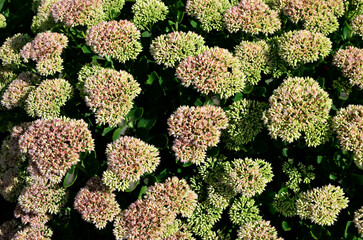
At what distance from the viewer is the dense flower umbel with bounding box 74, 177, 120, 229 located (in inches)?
101

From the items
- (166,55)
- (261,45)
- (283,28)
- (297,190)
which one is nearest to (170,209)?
(297,190)

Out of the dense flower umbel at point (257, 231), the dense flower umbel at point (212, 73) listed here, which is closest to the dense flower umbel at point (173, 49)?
the dense flower umbel at point (212, 73)

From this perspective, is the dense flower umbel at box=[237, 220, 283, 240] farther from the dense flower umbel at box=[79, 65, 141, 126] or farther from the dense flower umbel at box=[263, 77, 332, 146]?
the dense flower umbel at box=[79, 65, 141, 126]

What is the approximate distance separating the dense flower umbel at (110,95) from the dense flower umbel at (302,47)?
1299 mm

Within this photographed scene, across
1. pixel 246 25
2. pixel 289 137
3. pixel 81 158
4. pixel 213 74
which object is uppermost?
pixel 246 25

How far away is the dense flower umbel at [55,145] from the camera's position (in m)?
2.49

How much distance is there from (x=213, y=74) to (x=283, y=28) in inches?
48.5

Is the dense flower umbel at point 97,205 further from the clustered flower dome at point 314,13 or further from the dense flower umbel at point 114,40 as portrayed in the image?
the clustered flower dome at point 314,13

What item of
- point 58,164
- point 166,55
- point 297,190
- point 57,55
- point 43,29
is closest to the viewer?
point 58,164

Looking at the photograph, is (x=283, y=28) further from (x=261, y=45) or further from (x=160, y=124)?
(x=160, y=124)

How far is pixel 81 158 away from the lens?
2.63 m

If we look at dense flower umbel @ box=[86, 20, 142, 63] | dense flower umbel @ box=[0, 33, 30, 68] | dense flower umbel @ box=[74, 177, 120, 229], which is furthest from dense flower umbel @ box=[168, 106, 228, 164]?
dense flower umbel @ box=[0, 33, 30, 68]

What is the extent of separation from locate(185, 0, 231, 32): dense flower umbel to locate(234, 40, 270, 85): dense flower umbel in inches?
16.6

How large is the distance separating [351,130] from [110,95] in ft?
6.12
